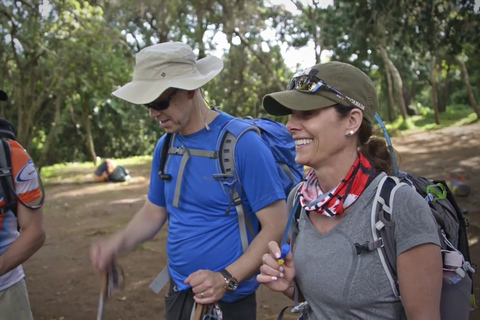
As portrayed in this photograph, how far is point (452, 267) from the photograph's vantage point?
5.69 ft

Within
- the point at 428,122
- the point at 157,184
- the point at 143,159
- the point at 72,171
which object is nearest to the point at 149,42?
the point at 143,159

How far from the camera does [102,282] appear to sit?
8.66ft

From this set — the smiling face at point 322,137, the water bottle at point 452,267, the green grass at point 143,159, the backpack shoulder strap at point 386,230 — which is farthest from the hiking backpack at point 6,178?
the green grass at point 143,159

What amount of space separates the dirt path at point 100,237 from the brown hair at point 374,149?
388 mm

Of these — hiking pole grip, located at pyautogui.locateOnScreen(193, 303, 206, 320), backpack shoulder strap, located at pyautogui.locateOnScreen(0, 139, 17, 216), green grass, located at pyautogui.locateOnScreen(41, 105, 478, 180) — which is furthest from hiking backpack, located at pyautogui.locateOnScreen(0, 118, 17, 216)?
green grass, located at pyautogui.locateOnScreen(41, 105, 478, 180)

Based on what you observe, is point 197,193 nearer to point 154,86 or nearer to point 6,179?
point 154,86

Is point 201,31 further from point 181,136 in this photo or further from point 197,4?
point 181,136

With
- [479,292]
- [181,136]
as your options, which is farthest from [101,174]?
[181,136]

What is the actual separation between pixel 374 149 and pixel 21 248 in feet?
5.72

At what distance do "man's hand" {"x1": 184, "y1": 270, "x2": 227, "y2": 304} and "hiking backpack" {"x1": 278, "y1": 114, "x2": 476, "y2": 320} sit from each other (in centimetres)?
77

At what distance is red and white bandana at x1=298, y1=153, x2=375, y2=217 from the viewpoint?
1834 mm

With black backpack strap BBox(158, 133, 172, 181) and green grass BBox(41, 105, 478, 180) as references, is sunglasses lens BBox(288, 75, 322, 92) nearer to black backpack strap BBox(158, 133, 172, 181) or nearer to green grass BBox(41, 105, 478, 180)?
black backpack strap BBox(158, 133, 172, 181)

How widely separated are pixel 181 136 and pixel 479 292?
14.8ft

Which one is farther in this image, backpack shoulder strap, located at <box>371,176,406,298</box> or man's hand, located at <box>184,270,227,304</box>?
man's hand, located at <box>184,270,227,304</box>
